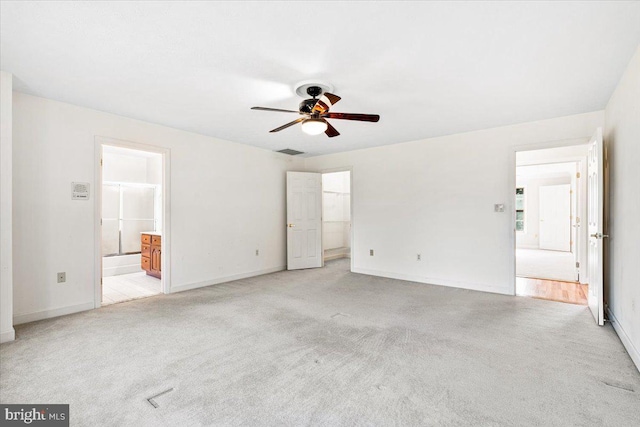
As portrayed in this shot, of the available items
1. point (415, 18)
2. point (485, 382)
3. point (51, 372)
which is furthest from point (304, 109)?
point (51, 372)

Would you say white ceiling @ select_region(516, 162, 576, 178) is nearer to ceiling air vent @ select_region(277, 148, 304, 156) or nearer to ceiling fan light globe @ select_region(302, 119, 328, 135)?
ceiling air vent @ select_region(277, 148, 304, 156)

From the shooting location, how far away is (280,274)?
5945 mm

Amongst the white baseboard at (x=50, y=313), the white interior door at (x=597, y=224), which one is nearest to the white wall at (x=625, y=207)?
the white interior door at (x=597, y=224)

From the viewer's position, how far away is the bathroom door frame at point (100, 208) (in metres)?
3.86

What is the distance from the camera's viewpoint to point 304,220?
653 centimetres

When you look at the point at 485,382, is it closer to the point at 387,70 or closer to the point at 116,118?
the point at 387,70

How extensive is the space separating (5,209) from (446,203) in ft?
17.9

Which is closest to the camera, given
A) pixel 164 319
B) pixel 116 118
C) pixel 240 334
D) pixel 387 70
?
pixel 387 70

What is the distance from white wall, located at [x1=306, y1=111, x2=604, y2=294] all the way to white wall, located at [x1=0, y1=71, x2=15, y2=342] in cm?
486

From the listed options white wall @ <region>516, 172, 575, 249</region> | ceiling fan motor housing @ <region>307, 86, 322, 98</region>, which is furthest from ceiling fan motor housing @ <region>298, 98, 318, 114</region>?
white wall @ <region>516, 172, 575, 249</region>

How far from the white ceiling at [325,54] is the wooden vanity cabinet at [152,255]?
2.49m

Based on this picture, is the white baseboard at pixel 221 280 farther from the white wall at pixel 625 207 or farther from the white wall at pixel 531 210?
the white wall at pixel 531 210

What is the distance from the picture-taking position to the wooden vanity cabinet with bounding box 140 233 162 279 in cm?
546

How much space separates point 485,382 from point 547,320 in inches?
72.5
